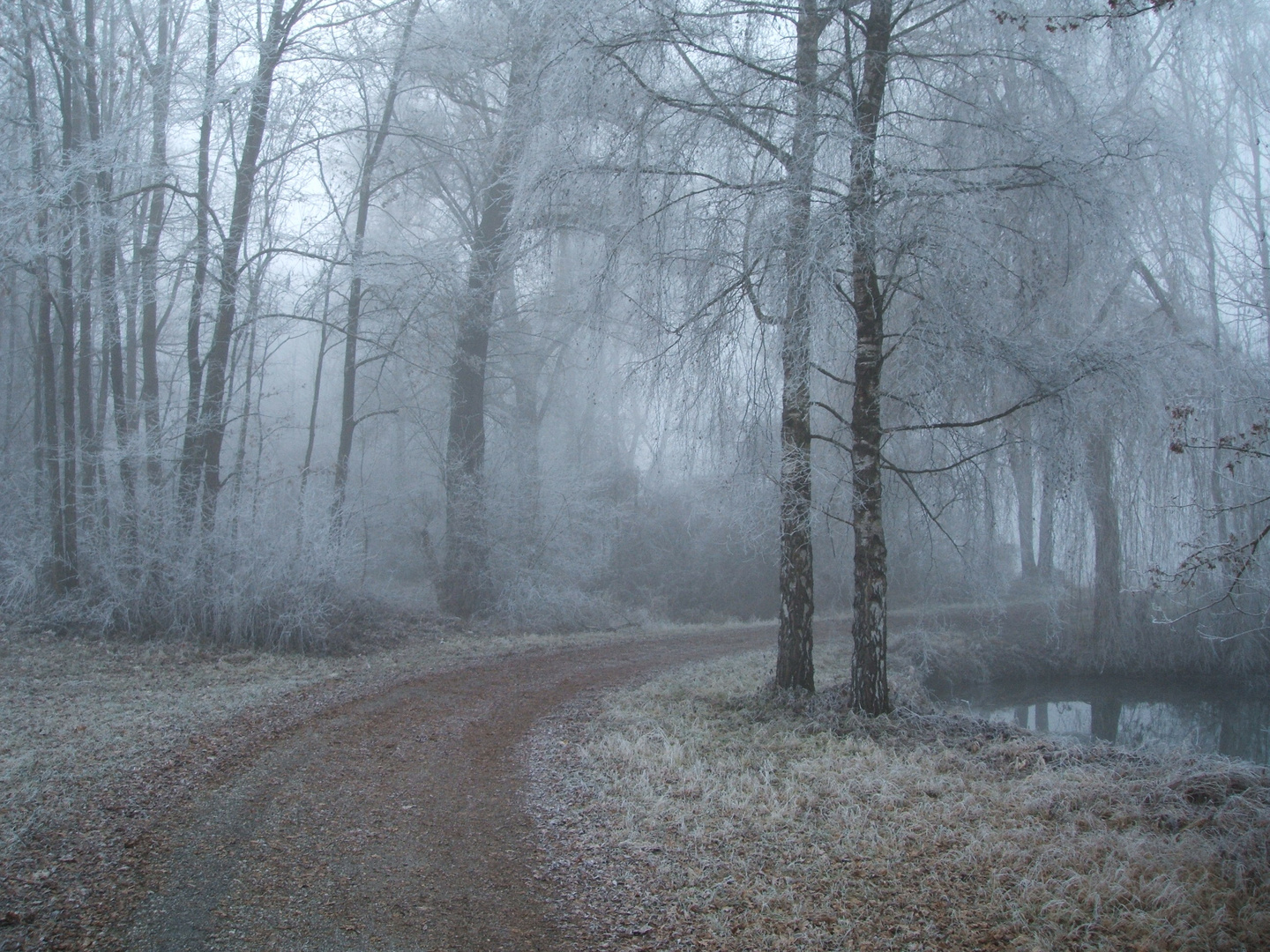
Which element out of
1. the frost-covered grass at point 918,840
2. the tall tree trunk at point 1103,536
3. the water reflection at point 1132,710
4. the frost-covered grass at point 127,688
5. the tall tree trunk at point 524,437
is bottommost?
the water reflection at point 1132,710

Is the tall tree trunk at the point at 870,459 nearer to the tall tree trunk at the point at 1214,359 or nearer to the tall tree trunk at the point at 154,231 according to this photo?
the tall tree trunk at the point at 1214,359

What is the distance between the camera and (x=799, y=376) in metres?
6.81

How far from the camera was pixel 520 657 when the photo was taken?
10992mm

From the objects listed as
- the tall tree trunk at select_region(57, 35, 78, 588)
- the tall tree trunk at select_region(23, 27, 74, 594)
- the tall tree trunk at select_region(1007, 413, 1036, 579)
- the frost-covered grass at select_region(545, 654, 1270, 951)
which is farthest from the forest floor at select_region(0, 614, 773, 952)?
the tall tree trunk at select_region(1007, 413, 1036, 579)

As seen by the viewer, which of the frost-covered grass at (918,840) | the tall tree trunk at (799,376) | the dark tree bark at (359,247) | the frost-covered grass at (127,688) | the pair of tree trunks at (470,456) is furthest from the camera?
the pair of tree trunks at (470,456)

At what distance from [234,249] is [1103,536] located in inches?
511

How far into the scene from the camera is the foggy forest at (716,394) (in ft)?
17.6

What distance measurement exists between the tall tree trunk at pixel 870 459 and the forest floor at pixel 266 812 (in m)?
3.10

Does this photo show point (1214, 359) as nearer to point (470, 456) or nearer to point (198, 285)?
point (470, 456)

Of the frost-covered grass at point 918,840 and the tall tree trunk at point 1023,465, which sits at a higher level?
the tall tree trunk at point 1023,465

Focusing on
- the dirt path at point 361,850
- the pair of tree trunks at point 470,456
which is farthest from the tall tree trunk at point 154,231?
the dirt path at point 361,850

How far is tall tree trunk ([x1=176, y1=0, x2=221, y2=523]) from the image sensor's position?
11570 mm

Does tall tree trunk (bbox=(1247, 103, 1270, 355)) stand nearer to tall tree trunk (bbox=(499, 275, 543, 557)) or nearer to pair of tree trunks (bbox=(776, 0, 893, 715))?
pair of tree trunks (bbox=(776, 0, 893, 715))

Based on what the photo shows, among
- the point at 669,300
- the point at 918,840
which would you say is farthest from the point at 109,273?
the point at 918,840
